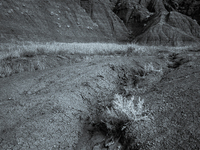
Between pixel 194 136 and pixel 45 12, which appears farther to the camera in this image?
pixel 45 12

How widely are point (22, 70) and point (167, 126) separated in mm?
5063

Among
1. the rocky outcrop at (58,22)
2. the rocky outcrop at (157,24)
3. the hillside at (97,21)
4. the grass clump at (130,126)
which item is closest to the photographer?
the grass clump at (130,126)

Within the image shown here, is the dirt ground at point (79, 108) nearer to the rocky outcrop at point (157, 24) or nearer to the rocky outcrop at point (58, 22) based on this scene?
the rocky outcrop at point (58, 22)

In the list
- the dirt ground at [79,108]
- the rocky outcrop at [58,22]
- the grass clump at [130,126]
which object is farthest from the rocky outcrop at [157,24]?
the grass clump at [130,126]

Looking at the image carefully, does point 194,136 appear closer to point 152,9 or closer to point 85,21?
point 85,21

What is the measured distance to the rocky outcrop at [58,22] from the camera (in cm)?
1741

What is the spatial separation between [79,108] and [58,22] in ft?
71.9

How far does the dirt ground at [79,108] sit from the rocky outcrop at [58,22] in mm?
15455

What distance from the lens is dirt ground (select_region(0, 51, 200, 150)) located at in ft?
6.31

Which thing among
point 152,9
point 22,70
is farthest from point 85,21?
point 22,70

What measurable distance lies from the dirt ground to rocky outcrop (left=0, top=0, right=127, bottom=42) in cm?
1545

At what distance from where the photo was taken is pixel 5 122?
234 cm

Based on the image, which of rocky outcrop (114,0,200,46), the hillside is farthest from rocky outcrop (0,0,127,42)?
rocky outcrop (114,0,200,46)

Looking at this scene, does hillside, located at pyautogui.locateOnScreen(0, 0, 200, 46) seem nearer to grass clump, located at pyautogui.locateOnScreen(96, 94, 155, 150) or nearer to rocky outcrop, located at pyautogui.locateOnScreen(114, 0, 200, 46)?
rocky outcrop, located at pyautogui.locateOnScreen(114, 0, 200, 46)
